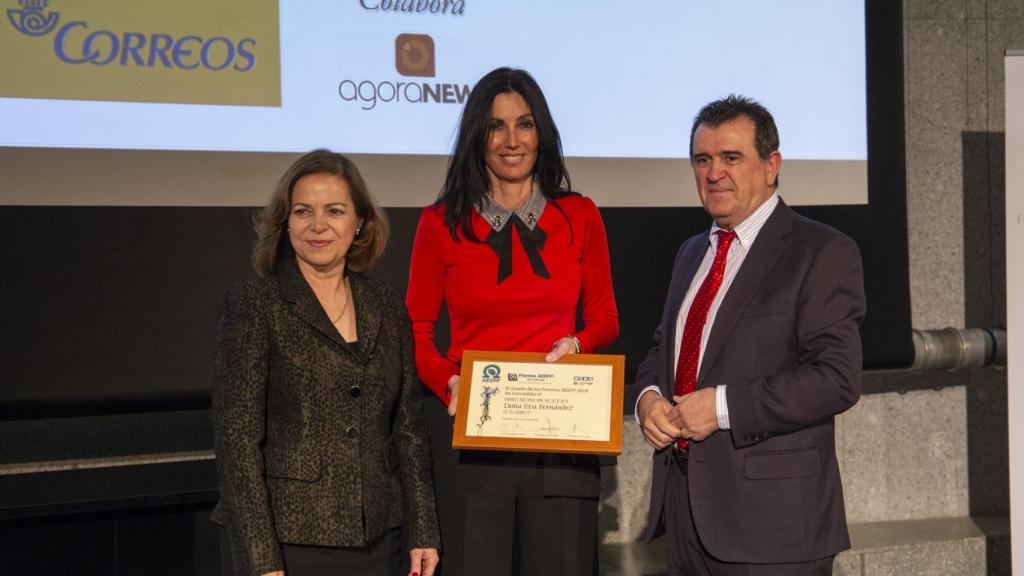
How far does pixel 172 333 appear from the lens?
3457 mm

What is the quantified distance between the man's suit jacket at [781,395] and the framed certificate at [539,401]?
0.22m

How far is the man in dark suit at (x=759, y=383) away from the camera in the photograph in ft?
6.94

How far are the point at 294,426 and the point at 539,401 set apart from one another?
0.57 meters

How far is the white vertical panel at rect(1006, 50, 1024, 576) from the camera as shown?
12.3ft

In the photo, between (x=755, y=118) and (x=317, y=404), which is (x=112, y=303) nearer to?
(x=317, y=404)

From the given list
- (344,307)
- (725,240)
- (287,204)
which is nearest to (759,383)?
(725,240)

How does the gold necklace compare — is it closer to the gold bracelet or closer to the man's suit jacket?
the gold bracelet

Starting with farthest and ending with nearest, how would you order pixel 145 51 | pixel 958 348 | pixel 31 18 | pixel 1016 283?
pixel 958 348
pixel 1016 283
pixel 145 51
pixel 31 18

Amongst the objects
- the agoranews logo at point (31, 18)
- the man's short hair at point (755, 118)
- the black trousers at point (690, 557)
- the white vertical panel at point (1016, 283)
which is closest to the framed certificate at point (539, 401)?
the black trousers at point (690, 557)

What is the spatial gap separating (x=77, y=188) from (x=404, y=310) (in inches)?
62.5

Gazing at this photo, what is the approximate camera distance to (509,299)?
245 centimetres

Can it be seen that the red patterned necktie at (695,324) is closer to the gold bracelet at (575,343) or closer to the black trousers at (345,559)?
the gold bracelet at (575,343)

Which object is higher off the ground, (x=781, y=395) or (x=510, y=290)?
(x=510, y=290)

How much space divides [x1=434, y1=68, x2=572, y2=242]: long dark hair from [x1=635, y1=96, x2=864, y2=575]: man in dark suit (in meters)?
0.41
